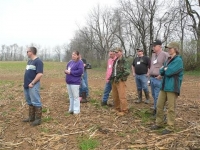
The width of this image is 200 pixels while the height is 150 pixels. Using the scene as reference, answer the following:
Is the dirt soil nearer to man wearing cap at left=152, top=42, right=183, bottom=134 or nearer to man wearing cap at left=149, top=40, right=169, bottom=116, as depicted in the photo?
man wearing cap at left=152, top=42, right=183, bottom=134

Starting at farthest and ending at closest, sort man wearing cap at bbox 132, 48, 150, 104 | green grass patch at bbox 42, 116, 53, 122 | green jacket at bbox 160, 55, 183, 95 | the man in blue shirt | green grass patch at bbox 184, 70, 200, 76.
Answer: green grass patch at bbox 184, 70, 200, 76
man wearing cap at bbox 132, 48, 150, 104
green grass patch at bbox 42, 116, 53, 122
the man in blue shirt
green jacket at bbox 160, 55, 183, 95

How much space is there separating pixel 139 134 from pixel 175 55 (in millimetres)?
1819

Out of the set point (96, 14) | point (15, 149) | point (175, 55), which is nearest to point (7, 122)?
point (15, 149)

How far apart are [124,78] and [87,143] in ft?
7.50

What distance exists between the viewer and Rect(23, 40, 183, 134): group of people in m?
4.75

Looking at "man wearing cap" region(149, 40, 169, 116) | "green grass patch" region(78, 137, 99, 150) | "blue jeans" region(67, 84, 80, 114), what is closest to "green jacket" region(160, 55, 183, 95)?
"man wearing cap" region(149, 40, 169, 116)

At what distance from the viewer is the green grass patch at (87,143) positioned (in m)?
4.38

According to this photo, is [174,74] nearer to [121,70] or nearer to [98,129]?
[121,70]

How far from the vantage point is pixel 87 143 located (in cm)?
452

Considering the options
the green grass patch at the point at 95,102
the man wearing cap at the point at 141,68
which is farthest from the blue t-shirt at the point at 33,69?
the man wearing cap at the point at 141,68

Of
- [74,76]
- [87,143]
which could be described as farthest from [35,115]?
[87,143]

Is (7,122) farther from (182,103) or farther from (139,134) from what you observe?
(182,103)

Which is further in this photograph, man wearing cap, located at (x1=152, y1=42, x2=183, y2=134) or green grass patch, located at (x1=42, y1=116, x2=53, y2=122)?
green grass patch, located at (x1=42, y1=116, x2=53, y2=122)

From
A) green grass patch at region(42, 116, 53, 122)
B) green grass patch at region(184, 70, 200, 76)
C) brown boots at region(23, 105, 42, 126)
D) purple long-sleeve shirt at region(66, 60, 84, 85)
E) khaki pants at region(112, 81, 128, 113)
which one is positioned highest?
purple long-sleeve shirt at region(66, 60, 84, 85)
